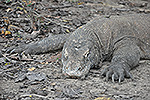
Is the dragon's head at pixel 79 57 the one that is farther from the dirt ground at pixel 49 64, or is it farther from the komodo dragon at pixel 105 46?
the dirt ground at pixel 49 64

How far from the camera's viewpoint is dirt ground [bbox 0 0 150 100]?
132 inches

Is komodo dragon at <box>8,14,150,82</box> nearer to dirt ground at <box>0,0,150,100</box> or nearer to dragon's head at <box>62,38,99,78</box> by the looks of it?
dragon's head at <box>62,38,99,78</box>

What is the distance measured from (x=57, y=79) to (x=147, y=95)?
5.35ft

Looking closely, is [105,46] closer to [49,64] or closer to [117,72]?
[117,72]

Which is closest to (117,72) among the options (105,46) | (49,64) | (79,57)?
(79,57)

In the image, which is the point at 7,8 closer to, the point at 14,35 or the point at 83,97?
the point at 14,35

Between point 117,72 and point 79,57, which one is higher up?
point 79,57

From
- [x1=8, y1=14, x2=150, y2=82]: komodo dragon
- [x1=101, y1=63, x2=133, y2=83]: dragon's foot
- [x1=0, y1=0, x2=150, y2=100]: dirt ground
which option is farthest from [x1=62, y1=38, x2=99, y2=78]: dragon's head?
[x1=101, y1=63, x2=133, y2=83]: dragon's foot

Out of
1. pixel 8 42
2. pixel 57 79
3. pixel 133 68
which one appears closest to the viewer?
pixel 57 79

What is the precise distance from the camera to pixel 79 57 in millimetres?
3957

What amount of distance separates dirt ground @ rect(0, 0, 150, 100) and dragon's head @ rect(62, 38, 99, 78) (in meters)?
0.16

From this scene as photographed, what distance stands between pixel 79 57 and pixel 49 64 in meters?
0.97

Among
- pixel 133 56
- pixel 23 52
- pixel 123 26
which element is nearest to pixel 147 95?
pixel 133 56

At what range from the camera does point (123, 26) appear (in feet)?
17.1
